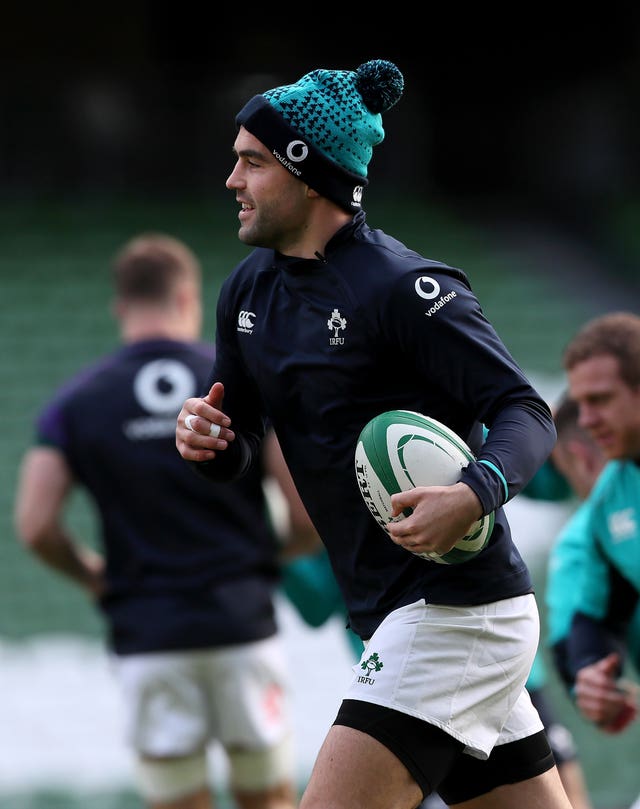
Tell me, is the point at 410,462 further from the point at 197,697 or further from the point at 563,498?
the point at 197,697

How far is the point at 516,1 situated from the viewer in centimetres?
1334

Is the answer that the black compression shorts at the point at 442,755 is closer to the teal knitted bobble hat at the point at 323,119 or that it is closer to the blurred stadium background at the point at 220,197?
the teal knitted bobble hat at the point at 323,119

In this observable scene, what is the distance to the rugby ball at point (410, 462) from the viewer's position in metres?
2.70

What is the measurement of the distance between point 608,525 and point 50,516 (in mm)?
2132

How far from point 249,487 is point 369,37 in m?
8.84

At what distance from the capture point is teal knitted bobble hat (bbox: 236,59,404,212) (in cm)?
300

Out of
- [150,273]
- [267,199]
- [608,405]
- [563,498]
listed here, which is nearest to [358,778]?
[267,199]

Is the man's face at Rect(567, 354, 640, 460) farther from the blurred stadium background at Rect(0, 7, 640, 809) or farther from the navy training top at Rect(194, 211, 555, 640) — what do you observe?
the blurred stadium background at Rect(0, 7, 640, 809)

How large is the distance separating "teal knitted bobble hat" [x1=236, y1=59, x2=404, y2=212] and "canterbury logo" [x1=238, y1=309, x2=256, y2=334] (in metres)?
0.32

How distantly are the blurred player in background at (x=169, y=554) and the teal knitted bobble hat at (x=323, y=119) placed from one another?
210 centimetres

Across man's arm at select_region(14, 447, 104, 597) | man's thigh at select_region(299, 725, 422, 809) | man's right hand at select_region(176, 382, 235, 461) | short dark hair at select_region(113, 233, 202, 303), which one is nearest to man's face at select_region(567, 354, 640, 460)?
man's right hand at select_region(176, 382, 235, 461)

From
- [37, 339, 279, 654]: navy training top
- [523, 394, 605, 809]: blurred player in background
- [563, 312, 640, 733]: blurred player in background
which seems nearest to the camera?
[563, 312, 640, 733]: blurred player in background

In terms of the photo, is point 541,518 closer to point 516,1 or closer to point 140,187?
point 140,187

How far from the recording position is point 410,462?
270 cm
